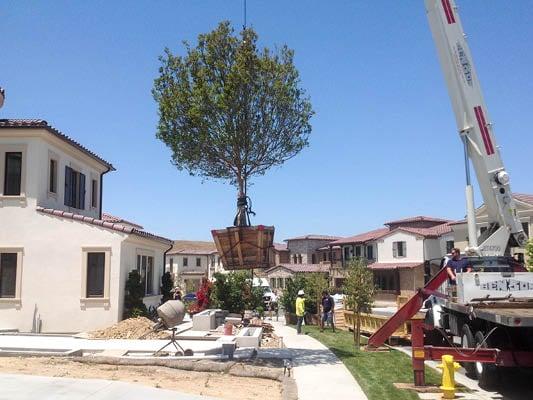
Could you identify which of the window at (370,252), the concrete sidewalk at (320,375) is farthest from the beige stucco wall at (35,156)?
the window at (370,252)

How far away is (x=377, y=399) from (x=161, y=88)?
8.98 m

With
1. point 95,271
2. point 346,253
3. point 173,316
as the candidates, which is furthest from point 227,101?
point 346,253

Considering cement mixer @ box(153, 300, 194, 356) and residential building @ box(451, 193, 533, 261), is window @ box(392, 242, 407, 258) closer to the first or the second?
residential building @ box(451, 193, 533, 261)

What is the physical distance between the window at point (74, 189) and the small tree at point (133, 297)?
5039 mm

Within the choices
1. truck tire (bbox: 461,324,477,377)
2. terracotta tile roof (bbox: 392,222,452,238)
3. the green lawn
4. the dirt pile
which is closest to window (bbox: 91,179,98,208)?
the dirt pile

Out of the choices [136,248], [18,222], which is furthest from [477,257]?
[18,222]

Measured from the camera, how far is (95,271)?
2055 cm

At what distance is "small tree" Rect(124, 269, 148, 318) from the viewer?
20.6 m

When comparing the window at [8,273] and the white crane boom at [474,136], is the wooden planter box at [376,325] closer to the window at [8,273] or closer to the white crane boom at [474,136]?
the white crane boom at [474,136]

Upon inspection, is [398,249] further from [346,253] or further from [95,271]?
[95,271]

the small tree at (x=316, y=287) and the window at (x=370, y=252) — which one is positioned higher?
the window at (x=370, y=252)

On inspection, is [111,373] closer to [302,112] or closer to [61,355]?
[61,355]

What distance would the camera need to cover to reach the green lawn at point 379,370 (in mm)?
10836

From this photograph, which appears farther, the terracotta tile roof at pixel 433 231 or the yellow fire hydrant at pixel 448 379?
the terracotta tile roof at pixel 433 231
